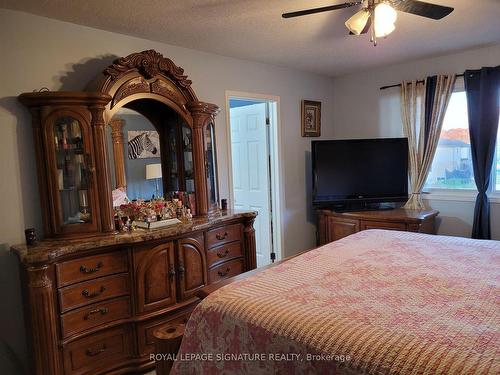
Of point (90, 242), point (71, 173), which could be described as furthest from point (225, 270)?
point (71, 173)

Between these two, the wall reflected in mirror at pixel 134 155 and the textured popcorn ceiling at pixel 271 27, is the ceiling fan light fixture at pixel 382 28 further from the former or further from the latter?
the wall reflected in mirror at pixel 134 155

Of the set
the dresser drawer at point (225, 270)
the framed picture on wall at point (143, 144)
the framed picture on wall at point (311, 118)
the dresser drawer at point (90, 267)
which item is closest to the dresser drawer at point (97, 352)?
the dresser drawer at point (90, 267)

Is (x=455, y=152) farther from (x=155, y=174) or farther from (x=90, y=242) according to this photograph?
(x=90, y=242)

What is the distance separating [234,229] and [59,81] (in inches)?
65.4

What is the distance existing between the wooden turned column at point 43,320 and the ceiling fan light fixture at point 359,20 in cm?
215

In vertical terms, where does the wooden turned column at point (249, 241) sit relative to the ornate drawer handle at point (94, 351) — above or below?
above

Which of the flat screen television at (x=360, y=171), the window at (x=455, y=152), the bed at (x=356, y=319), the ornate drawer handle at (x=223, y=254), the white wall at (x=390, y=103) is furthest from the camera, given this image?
the flat screen television at (x=360, y=171)

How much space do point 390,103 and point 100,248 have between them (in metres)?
3.50

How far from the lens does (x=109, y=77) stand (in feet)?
7.76

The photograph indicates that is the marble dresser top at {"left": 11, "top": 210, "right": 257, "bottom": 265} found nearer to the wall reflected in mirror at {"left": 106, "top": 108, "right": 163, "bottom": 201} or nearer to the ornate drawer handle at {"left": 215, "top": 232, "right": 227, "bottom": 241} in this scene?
the ornate drawer handle at {"left": 215, "top": 232, "right": 227, "bottom": 241}

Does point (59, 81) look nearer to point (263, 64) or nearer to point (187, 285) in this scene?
point (187, 285)

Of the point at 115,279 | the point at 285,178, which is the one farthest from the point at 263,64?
the point at 115,279

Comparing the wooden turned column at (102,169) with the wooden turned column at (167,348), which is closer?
the wooden turned column at (167,348)

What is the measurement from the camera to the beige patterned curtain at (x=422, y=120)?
375 cm
